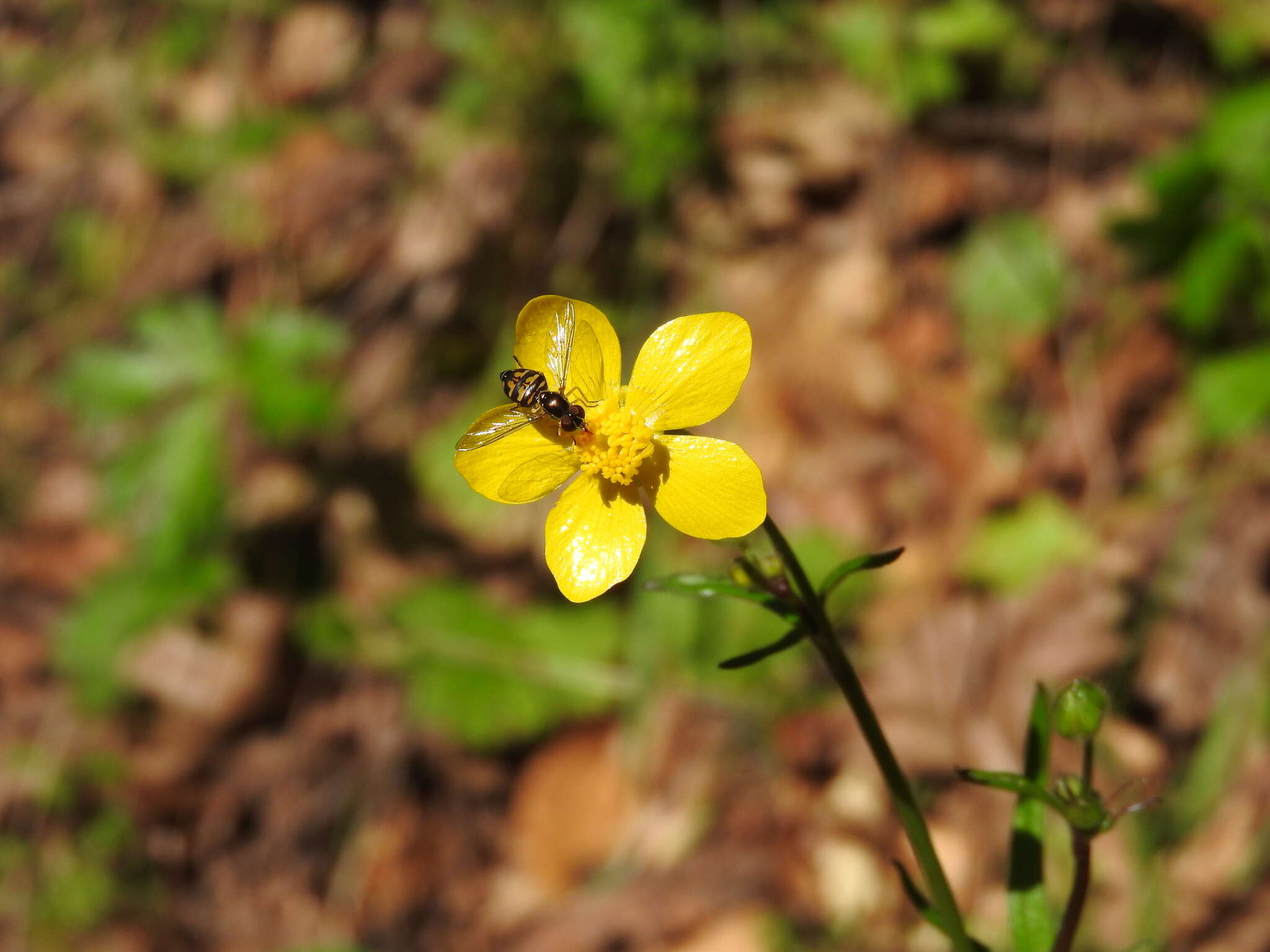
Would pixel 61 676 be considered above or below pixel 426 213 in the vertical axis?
below

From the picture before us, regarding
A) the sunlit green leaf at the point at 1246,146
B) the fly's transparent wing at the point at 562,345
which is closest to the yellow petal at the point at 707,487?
the fly's transparent wing at the point at 562,345

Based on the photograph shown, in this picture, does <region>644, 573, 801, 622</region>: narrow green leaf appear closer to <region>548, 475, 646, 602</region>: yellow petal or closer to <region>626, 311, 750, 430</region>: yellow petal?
<region>548, 475, 646, 602</region>: yellow petal

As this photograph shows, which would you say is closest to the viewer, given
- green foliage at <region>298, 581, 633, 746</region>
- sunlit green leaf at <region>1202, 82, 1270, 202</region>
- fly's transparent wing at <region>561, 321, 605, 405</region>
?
fly's transparent wing at <region>561, 321, 605, 405</region>

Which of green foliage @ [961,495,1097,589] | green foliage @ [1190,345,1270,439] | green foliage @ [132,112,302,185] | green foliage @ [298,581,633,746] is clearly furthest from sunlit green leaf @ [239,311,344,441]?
green foliage @ [1190,345,1270,439]

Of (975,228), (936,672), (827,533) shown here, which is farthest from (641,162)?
(936,672)

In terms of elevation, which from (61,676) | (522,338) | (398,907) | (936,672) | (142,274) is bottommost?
(398,907)

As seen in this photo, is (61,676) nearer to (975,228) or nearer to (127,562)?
(127,562)

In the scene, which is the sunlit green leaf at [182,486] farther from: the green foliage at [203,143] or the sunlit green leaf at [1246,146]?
the sunlit green leaf at [1246,146]

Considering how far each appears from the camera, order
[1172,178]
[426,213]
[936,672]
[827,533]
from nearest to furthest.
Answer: [1172,178]
[936,672]
[827,533]
[426,213]
